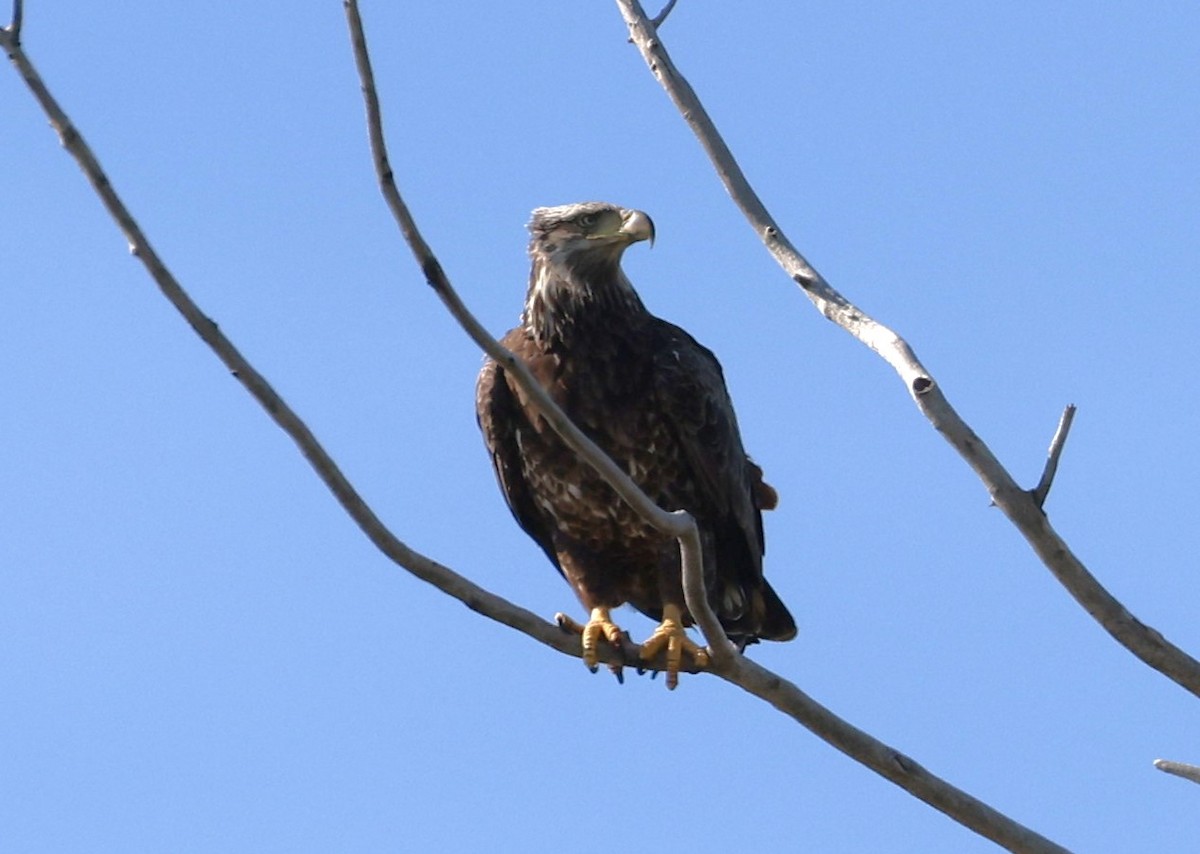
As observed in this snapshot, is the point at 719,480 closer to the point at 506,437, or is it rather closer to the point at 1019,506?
the point at 506,437

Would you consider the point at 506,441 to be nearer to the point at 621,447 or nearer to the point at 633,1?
the point at 621,447

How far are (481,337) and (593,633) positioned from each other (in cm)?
272

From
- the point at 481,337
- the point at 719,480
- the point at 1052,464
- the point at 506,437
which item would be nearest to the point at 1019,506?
the point at 1052,464

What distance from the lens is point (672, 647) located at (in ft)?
24.0

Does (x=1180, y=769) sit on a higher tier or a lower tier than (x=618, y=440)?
lower

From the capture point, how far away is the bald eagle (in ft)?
25.9

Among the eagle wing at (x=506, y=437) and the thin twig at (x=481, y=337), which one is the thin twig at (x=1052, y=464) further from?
the eagle wing at (x=506, y=437)

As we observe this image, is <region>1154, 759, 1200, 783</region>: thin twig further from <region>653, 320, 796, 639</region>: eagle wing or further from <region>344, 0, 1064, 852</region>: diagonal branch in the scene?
<region>653, 320, 796, 639</region>: eagle wing

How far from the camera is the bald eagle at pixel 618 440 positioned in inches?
311

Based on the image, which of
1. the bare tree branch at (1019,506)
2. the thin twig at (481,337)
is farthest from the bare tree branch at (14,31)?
the bare tree branch at (1019,506)

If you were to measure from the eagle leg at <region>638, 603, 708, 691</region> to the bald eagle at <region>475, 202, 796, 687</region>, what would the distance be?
0.12 metres

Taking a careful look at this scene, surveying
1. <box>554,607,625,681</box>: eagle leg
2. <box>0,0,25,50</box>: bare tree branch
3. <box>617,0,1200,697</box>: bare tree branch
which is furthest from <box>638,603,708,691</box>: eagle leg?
<box>0,0,25,50</box>: bare tree branch

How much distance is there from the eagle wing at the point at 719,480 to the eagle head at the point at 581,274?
26 centimetres

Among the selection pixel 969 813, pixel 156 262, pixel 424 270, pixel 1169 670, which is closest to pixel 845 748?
pixel 969 813
